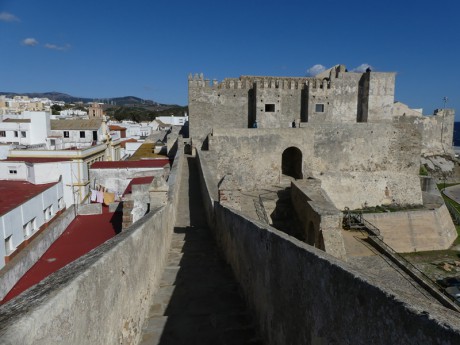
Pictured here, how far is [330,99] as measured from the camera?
23969 mm

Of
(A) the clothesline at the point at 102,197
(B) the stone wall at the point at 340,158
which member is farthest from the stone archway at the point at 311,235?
(A) the clothesline at the point at 102,197

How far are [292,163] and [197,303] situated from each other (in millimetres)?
18426

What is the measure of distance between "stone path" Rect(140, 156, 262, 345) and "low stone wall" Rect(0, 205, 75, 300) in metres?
4.65

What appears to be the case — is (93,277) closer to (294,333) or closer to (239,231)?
(294,333)

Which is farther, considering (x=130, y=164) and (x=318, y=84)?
(x=318, y=84)

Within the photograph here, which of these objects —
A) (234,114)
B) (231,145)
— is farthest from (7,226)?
(234,114)

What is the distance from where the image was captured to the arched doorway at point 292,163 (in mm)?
21156

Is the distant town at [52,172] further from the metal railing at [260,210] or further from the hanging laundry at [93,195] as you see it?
the metal railing at [260,210]

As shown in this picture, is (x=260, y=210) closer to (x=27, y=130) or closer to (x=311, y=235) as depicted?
(x=311, y=235)

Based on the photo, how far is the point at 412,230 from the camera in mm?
19094

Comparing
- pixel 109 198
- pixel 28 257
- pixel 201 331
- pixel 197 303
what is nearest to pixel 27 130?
pixel 109 198

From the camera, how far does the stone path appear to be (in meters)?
3.85

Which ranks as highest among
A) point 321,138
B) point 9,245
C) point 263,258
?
point 321,138

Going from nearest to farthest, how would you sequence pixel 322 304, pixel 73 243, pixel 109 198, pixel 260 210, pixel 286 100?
1. pixel 322 304
2. pixel 73 243
3. pixel 260 210
4. pixel 109 198
5. pixel 286 100
